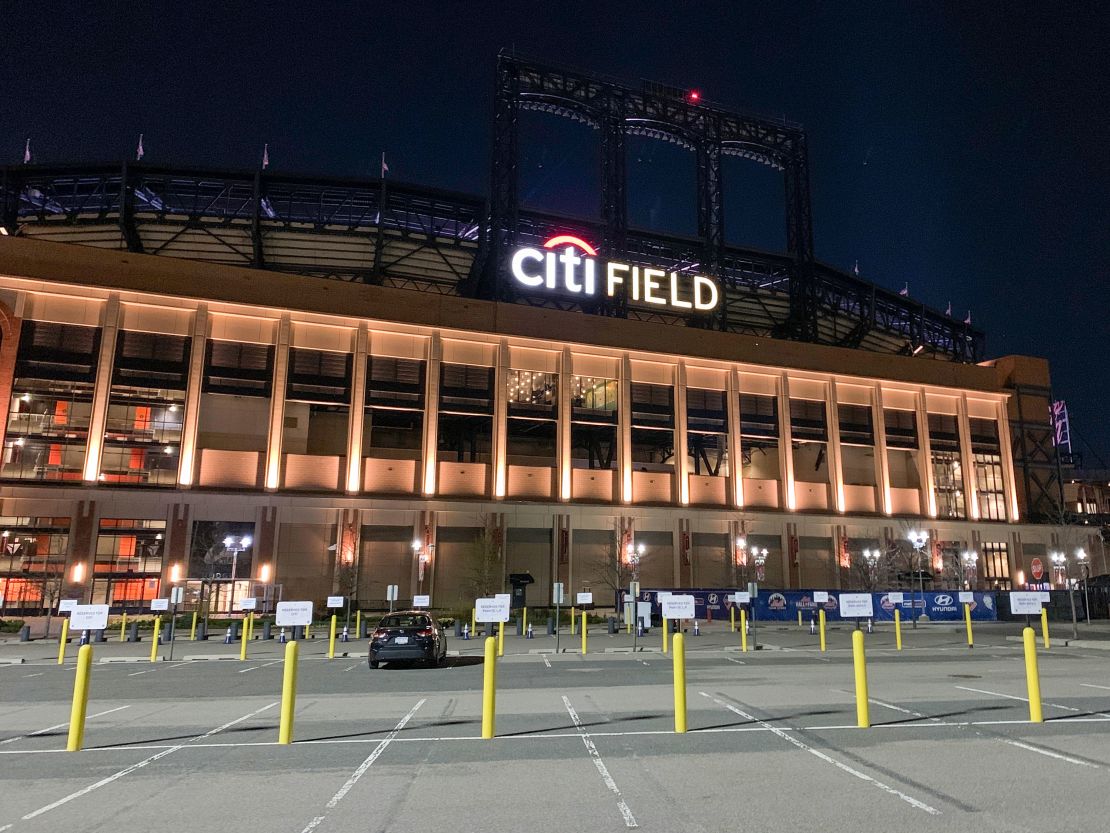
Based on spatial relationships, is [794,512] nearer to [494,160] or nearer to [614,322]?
[614,322]

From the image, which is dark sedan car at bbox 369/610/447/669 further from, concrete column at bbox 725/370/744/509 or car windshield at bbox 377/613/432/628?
concrete column at bbox 725/370/744/509


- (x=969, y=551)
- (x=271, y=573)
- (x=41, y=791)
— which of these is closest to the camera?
(x=41, y=791)

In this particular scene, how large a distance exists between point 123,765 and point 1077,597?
52588 millimetres

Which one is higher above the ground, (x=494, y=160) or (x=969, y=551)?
(x=494, y=160)

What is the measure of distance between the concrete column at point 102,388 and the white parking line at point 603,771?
4748cm

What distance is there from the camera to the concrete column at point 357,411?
54.5 meters

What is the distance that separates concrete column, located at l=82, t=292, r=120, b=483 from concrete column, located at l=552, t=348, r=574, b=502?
102 feet

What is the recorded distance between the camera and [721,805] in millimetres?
6957

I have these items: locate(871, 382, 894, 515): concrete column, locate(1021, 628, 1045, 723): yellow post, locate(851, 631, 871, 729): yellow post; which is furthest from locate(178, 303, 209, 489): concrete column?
locate(871, 382, 894, 515): concrete column

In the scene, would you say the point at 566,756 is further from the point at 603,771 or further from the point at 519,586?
the point at 519,586

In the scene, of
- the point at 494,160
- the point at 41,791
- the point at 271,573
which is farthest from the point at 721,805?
the point at 494,160

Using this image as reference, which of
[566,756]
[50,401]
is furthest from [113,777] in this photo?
[50,401]

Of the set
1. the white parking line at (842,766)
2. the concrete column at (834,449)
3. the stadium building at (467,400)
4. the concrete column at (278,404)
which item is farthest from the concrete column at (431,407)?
the white parking line at (842,766)

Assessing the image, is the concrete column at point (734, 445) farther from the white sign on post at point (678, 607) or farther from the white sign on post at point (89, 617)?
the white sign on post at point (89, 617)
